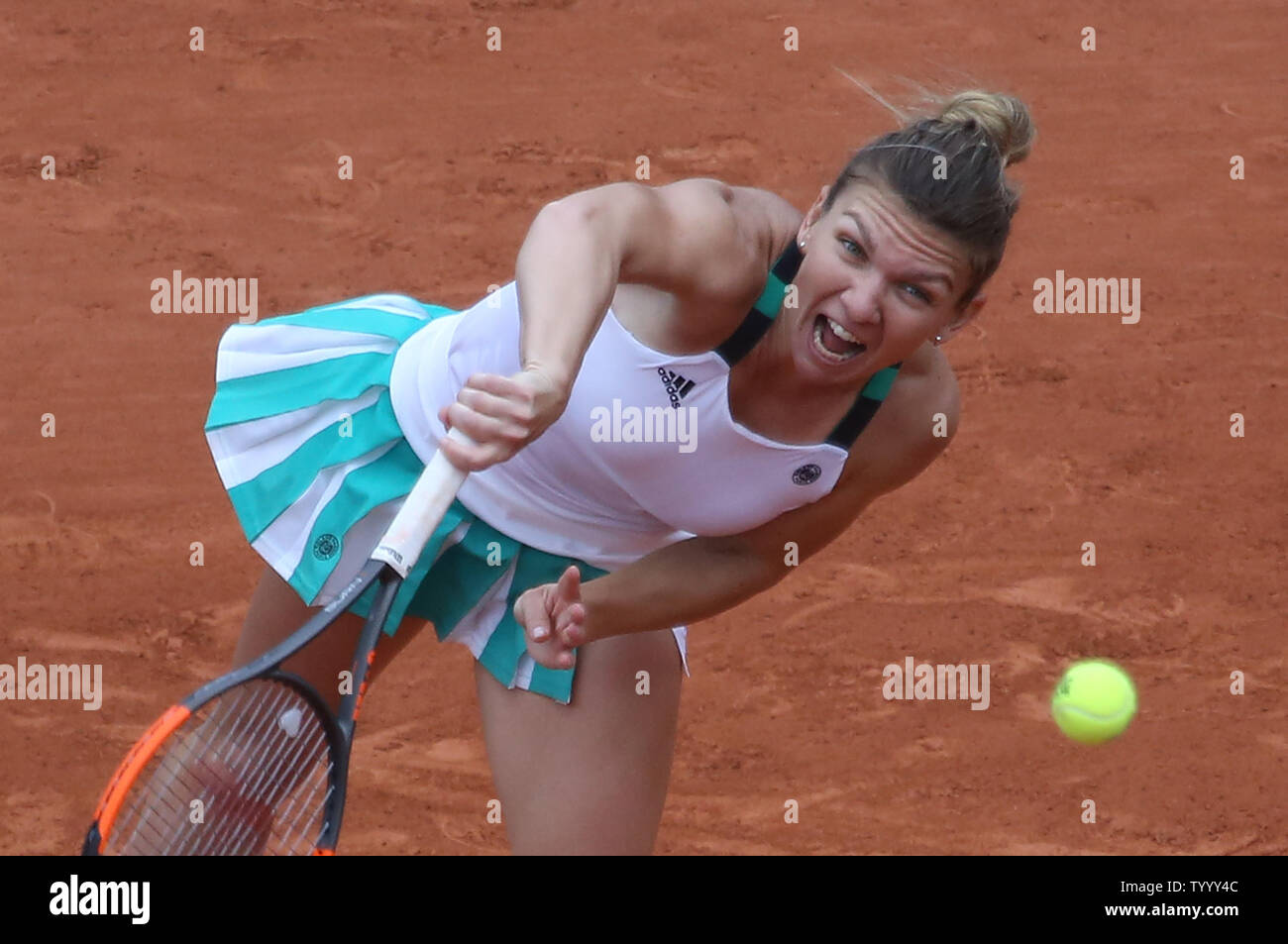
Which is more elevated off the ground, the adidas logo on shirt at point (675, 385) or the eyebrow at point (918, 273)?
the eyebrow at point (918, 273)

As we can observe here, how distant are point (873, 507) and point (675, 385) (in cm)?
287

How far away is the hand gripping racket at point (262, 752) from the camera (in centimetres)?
245

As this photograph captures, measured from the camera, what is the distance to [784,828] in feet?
15.6

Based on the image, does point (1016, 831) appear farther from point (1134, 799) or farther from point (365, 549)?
point (365, 549)

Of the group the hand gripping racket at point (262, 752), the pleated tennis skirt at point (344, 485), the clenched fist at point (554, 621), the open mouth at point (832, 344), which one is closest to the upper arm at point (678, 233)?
the open mouth at point (832, 344)

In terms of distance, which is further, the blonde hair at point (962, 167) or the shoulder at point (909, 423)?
the shoulder at point (909, 423)

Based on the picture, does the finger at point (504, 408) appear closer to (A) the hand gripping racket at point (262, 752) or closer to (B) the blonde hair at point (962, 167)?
(A) the hand gripping racket at point (262, 752)

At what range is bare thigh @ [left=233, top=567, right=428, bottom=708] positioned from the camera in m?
3.05

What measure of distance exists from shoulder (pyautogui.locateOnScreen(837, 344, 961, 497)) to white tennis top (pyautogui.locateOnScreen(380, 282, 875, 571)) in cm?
8

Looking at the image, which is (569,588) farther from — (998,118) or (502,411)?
(998,118)

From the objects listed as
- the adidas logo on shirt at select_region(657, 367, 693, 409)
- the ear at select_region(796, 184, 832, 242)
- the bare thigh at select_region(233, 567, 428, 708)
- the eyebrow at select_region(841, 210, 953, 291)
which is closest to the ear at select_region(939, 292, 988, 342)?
the eyebrow at select_region(841, 210, 953, 291)

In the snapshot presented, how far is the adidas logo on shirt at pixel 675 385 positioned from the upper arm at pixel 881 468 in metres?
0.36

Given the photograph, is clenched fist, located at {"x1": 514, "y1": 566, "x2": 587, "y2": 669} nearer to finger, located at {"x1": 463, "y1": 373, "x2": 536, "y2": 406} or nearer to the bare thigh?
the bare thigh

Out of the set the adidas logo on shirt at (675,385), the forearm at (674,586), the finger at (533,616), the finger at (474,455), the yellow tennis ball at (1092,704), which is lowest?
the yellow tennis ball at (1092,704)
